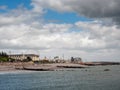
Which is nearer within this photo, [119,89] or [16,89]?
[119,89]

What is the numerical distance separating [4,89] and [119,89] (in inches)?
897

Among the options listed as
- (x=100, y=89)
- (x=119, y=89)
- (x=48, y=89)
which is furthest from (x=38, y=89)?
(x=119, y=89)

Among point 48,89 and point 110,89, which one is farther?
point 48,89

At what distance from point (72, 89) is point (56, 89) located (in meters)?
3.20

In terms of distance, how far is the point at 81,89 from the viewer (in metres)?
58.2

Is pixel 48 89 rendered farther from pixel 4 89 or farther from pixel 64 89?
pixel 4 89

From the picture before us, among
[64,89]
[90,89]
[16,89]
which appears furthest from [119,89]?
[16,89]

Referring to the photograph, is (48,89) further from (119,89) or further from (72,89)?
(119,89)

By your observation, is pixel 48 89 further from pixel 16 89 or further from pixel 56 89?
pixel 16 89

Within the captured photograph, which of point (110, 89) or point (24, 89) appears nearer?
point (110, 89)

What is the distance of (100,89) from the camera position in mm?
56938

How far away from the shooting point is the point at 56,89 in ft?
193

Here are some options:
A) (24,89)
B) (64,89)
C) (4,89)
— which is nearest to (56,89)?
(64,89)

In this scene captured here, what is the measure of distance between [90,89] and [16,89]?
14752 mm
